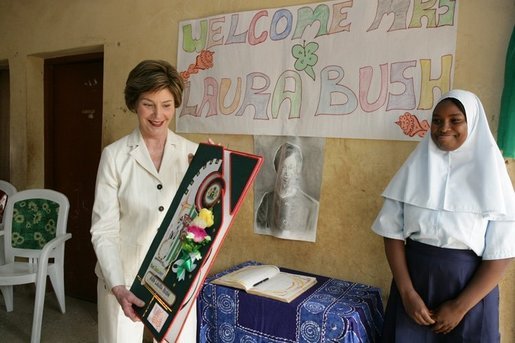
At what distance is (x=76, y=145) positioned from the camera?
3.46 meters

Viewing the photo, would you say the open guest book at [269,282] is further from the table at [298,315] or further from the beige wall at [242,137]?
the beige wall at [242,137]

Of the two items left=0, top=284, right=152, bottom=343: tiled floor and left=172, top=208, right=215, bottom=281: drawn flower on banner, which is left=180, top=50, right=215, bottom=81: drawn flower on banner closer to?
left=172, top=208, right=215, bottom=281: drawn flower on banner

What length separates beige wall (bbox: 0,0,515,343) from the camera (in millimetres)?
1744

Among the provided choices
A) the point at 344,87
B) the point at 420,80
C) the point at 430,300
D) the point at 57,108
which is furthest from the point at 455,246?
the point at 57,108

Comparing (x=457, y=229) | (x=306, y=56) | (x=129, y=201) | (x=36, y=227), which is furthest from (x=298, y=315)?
(x=36, y=227)

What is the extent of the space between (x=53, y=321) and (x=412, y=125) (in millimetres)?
3006

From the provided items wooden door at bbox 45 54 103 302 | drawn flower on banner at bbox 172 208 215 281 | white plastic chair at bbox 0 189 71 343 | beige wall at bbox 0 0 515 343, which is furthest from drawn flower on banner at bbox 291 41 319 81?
white plastic chair at bbox 0 189 71 343

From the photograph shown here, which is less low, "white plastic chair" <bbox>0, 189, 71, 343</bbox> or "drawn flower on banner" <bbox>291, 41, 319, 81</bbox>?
"drawn flower on banner" <bbox>291, 41, 319, 81</bbox>

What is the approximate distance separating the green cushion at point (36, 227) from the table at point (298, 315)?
1714 millimetres

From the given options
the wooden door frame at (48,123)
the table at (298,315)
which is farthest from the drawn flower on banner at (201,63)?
the wooden door frame at (48,123)

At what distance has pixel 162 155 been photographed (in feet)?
4.93

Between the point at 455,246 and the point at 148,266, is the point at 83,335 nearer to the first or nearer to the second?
the point at 148,266

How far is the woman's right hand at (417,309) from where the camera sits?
142 cm

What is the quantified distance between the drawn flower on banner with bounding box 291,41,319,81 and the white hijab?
2.75ft
